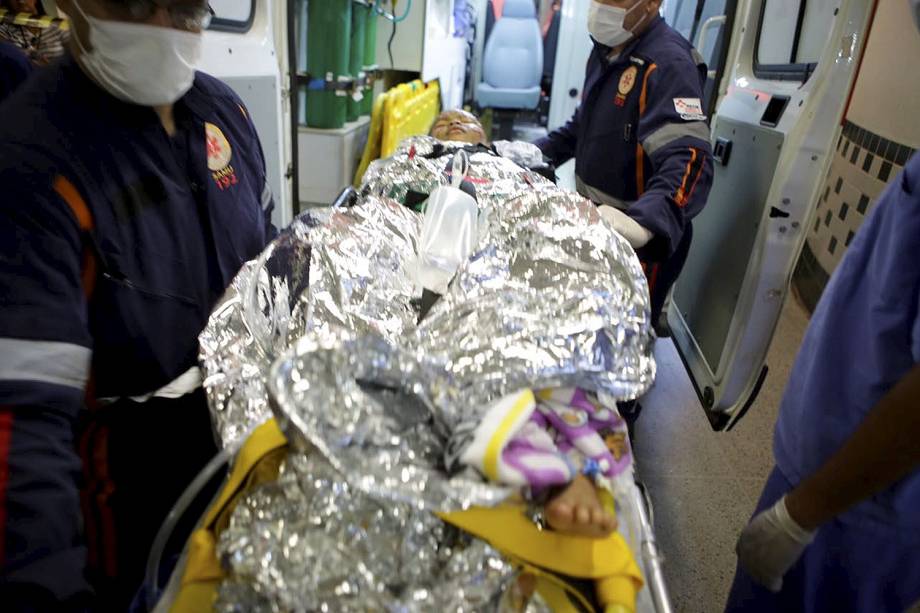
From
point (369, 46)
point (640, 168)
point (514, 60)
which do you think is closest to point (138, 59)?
point (640, 168)

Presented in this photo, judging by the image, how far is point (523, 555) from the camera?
0.57m

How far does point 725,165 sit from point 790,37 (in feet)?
1.57

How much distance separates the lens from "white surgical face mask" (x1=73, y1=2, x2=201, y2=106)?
32.0 inches

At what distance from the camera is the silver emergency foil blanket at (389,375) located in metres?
0.55

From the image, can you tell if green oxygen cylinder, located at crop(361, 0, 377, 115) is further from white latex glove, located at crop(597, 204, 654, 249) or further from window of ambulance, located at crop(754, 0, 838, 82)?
white latex glove, located at crop(597, 204, 654, 249)

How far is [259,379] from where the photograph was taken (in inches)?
31.6

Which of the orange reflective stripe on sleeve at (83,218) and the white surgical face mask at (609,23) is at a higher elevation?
the white surgical face mask at (609,23)

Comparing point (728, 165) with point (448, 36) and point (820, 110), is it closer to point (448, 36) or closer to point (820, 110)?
point (820, 110)

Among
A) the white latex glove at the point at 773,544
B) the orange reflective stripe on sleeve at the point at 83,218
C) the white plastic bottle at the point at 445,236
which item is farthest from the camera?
the white plastic bottle at the point at 445,236

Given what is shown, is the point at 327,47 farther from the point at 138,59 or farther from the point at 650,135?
the point at 138,59

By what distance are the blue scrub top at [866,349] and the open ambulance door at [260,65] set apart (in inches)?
66.1

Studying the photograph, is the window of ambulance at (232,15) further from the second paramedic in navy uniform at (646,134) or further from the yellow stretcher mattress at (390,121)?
the second paramedic in navy uniform at (646,134)

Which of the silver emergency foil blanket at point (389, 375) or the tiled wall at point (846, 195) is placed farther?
the tiled wall at point (846, 195)

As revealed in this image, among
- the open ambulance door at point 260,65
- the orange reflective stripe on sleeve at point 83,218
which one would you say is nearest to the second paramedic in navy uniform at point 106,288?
the orange reflective stripe on sleeve at point 83,218
